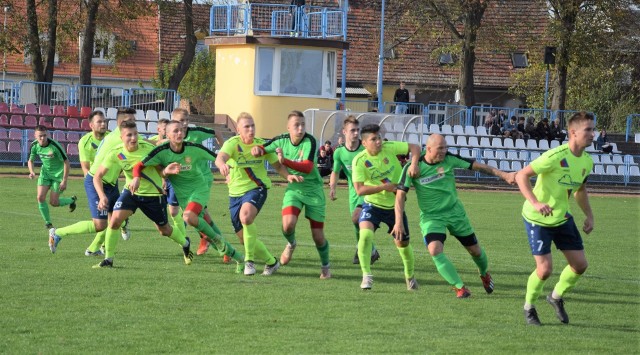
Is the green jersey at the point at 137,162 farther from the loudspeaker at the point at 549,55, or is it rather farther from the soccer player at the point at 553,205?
the loudspeaker at the point at 549,55

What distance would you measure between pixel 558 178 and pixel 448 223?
5.36 ft

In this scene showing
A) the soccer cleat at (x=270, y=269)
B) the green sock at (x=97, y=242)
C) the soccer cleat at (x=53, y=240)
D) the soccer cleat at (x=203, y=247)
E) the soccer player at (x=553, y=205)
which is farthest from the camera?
the soccer cleat at (x=203, y=247)

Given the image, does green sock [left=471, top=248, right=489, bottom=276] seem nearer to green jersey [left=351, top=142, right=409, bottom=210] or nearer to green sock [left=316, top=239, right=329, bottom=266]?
green jersey [left=351, top=142, right=409, bottom=210]

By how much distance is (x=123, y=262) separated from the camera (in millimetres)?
12492

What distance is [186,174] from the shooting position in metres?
12.2

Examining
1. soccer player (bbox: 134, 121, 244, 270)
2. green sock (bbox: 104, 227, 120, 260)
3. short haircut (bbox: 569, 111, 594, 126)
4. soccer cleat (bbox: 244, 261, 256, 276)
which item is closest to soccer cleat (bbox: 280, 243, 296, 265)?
soccer player (bbox: 134, 121, 244, 270)

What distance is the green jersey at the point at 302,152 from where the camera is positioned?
460 inches

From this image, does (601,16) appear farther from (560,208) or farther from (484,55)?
(560,208)

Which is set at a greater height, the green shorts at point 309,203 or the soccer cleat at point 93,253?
the green shorts at point 309,203

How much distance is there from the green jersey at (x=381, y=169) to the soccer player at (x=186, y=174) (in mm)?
1746

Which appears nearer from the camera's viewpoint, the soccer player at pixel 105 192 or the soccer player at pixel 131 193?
the soccer player at pixel 131 193

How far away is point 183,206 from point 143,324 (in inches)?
159

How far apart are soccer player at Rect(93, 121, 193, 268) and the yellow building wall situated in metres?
23.6

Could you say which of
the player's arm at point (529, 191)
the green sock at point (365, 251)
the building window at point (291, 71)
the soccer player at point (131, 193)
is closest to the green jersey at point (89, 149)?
the soccer player at point (131, 193)
